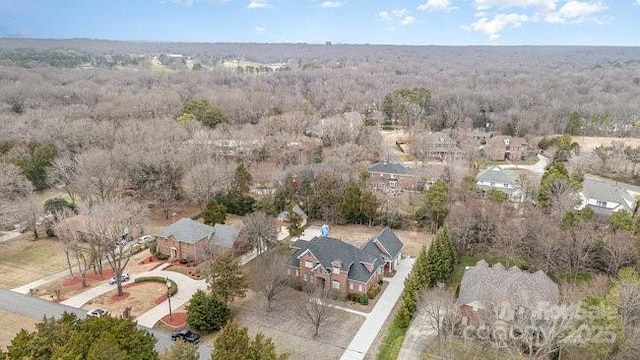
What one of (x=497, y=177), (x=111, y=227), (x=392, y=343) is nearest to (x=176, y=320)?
(x=111, y=227)

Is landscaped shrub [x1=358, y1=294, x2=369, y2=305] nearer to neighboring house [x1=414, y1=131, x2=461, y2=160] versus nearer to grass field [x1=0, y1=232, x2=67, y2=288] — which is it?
grass field [x1=0, y1=232, x2=67, y2=288]

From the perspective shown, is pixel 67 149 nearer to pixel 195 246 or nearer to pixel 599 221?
pixel 195 246

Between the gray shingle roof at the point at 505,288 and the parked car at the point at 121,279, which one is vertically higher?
the gray shingle roof at the point at 505,288

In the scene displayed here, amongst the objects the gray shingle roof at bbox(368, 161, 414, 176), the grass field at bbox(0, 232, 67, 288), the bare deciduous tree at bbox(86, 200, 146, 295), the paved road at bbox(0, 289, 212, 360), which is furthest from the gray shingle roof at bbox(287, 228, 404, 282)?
the gray shingle roof at bbox(368, 161, 414, 176)

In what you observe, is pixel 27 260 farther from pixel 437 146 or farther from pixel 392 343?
pixel 437 146

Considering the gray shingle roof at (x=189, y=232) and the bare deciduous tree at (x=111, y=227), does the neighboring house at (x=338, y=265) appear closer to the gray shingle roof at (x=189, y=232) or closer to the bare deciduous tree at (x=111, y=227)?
the gray shingle roof at (x=189, y=232)

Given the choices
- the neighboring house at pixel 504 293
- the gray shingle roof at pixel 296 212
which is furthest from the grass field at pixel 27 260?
the neighboring house at pixel 504 293
